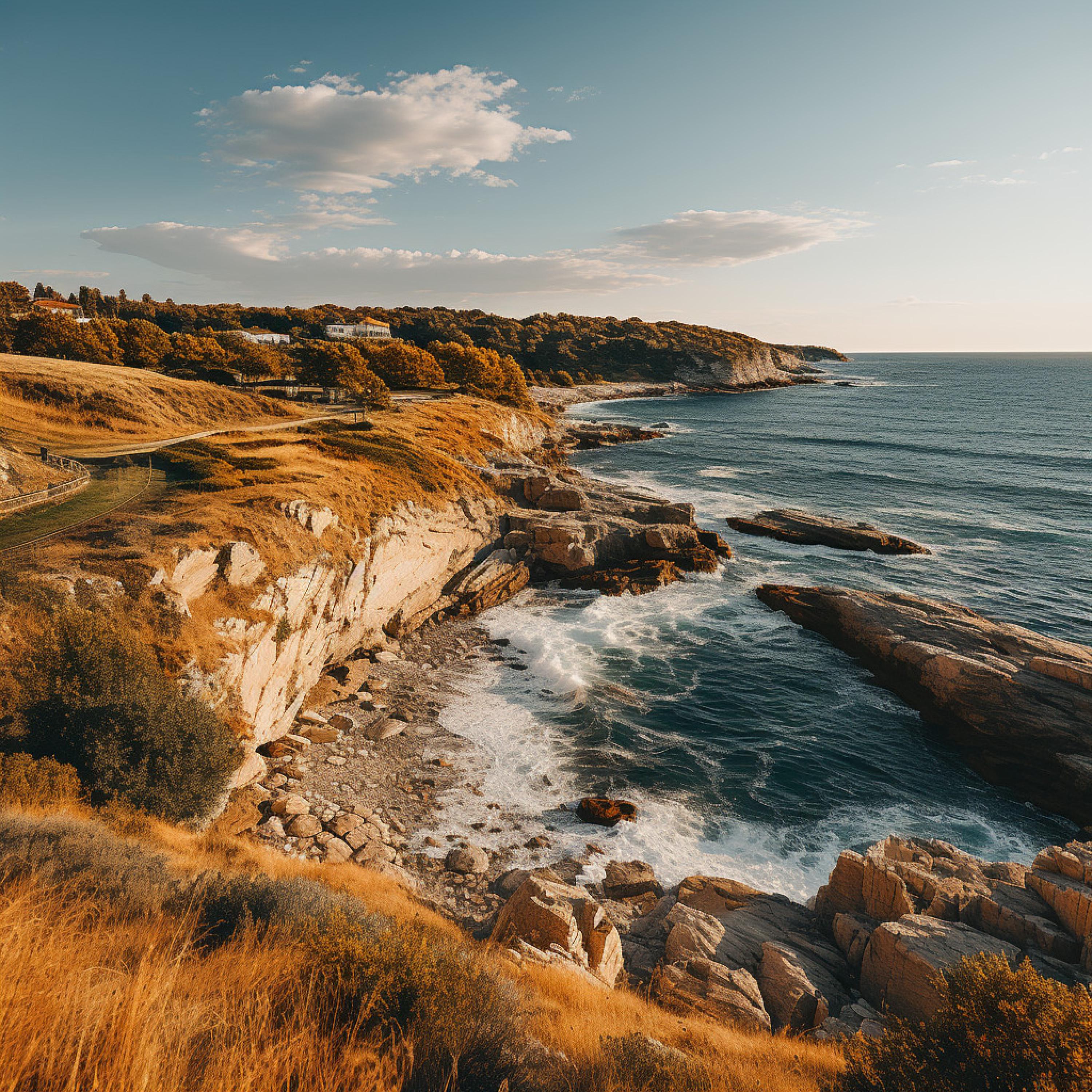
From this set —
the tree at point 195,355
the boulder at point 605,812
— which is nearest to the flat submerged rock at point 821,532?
the boulder at point 605,812

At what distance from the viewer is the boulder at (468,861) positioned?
16.3 m

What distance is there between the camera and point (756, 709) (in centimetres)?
2575

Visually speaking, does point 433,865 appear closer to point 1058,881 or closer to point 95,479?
point 1058,881

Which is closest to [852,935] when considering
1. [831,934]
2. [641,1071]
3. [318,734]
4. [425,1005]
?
[831,934]

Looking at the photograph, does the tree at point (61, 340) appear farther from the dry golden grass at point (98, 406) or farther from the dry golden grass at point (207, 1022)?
the dry golden grass at point (207, 1022)

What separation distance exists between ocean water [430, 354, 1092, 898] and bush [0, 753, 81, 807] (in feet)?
33.0

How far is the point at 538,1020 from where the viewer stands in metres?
8.22

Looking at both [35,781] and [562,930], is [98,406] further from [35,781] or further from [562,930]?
[562,930]

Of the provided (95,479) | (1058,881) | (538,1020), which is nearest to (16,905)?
(538,1020)

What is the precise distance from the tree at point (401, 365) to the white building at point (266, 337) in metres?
42.4

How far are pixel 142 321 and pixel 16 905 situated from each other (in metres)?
81.6

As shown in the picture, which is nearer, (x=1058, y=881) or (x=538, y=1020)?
(x=538, y=1020)

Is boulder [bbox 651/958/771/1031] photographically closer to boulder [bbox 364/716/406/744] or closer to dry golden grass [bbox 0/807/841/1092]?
dry golden grass [bbox 0/807/841/1092]

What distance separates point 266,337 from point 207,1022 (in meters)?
146
